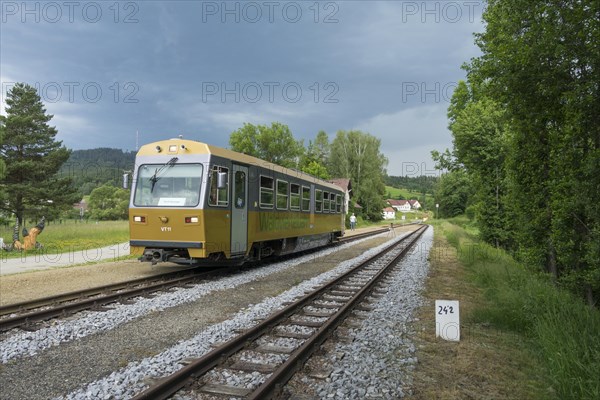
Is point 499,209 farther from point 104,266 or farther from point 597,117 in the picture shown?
point 104,266

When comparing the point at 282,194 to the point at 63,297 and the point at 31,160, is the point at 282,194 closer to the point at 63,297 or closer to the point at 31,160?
the point at 63,297

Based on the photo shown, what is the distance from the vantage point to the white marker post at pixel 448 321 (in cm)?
574

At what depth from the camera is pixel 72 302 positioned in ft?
24.9

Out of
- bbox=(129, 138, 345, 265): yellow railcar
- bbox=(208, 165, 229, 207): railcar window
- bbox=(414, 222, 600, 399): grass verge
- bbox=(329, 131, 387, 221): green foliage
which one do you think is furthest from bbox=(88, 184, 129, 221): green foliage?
bbox=(414, 222, 600, 399): grass verge

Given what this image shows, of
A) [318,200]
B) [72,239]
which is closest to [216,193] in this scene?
[318,200]

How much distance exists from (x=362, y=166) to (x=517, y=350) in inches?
2206

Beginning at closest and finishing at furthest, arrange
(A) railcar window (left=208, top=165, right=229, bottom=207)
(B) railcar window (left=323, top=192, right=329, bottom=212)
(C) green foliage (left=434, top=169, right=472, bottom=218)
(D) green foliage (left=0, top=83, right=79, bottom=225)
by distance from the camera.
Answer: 1. (A) railcar window (left=208, top=165, right=229, bottom=207)
2. (B) railcar window (left=323, top=192, right=329, bottom=212)
3. (D) green foliage (left=0, top=83, right=79, bottom=225)
4. (C) green foliage (left=434, top=169, right=472, bottom=218)

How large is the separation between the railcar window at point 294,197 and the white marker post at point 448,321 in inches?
351

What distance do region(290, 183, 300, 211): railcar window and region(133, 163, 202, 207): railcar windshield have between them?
5.05m

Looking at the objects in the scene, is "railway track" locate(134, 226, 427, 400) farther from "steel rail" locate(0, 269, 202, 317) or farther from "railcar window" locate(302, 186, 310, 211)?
"railcar window" locate(302, 186, 310, 211)

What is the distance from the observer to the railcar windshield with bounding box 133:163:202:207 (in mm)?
9867

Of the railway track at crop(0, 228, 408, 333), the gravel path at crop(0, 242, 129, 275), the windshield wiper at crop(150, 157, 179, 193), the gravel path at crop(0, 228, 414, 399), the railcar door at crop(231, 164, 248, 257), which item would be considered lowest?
the gravel path at crop(0, 228, 414, 399)

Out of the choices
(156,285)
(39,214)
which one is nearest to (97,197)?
(39,214)

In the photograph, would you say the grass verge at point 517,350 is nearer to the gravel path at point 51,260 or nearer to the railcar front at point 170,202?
the railcar front at point 170,202
